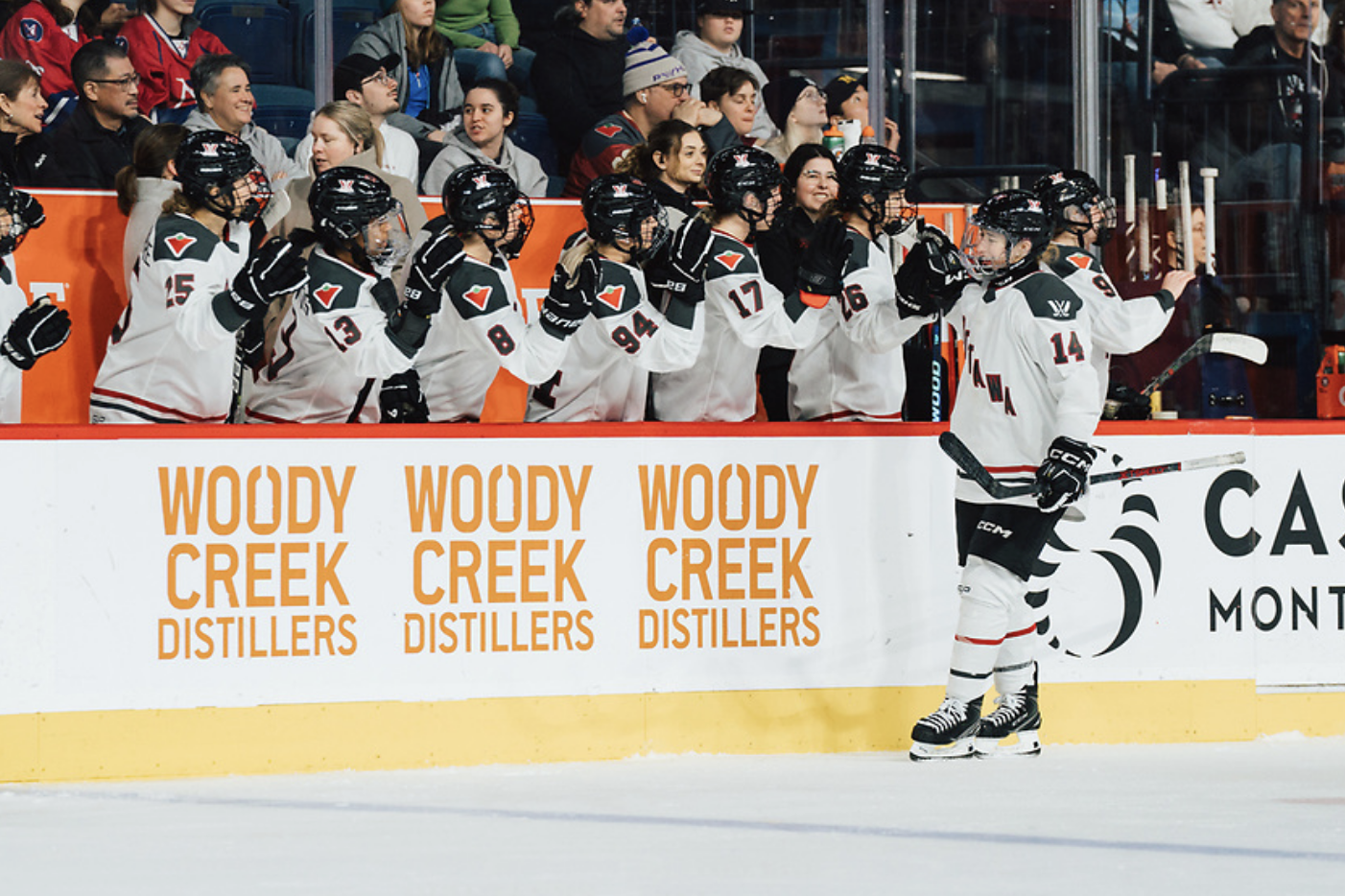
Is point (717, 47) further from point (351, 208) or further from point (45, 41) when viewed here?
point (351, 208)

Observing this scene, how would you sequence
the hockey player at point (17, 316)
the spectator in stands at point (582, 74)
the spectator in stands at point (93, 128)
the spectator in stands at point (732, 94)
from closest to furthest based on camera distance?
1. the hockey player at point (17, 316)
2. the spectator in stands at point (93, 128)
3. the spectator in stands at point (732, 94)
4. the spectator in stands at point (582, 74)

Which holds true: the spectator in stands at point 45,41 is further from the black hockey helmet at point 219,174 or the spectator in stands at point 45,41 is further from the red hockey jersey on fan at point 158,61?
the black hockey helmet at point 219,174

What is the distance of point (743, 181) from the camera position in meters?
5.95

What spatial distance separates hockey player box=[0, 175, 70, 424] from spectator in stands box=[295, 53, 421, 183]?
1.39m

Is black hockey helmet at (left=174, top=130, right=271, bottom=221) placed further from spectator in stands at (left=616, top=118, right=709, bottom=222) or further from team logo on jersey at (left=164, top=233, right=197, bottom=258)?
spectator in stands at (left=616, top=118, right=709, bottom=222)

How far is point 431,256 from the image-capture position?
5484 millimetres

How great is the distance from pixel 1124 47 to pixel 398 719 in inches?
212

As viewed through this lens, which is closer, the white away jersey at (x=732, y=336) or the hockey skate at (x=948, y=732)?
the hockey skate at (x=948, y=732)

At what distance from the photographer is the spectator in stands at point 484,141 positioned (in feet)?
22.4

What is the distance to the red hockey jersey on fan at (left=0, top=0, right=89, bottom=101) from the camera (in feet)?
21.9

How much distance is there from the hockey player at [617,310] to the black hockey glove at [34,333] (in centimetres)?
142

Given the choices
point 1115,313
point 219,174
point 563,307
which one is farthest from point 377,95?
point 1115,313

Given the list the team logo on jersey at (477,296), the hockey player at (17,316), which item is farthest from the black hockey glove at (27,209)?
the team logo on jersey at (477,296)

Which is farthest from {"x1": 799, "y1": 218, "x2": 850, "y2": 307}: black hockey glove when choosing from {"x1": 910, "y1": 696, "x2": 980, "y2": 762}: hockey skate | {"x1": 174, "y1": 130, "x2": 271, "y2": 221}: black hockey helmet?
{"x1": 174, "y1": 130, "x2": 271, "y2": 221}: black hockey helmet
